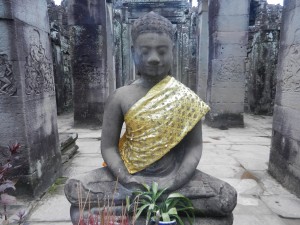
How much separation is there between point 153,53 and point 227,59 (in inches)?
230

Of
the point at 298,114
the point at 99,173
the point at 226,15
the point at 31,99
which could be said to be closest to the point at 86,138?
the point at 31,99

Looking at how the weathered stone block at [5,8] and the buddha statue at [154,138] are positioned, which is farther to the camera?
the weathered stone block at [5,8]

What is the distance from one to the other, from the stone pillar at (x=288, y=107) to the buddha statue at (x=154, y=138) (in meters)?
1.74

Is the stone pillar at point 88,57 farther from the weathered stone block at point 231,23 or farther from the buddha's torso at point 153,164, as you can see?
the buddha's torso at point 153,164

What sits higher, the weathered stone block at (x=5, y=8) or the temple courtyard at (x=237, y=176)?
the weathered stone block at (x=5, y=8)

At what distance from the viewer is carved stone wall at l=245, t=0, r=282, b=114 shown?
9820 millimetres

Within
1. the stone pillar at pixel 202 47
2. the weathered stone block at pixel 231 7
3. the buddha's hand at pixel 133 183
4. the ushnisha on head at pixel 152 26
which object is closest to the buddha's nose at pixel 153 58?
the ushnisha on head at pixel 152 26

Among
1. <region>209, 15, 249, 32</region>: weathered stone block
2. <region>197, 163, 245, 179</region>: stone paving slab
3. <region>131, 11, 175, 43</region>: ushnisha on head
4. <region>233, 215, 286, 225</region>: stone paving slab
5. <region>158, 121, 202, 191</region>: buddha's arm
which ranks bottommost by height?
<region>197, 163, 245, 179</region>: stone paving slab

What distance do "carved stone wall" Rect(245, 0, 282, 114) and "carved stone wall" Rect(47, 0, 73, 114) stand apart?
8.23 metres

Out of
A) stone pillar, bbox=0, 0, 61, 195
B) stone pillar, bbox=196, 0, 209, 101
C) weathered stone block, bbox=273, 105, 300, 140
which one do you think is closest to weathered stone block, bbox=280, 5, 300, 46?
weathered stone block, bbox=273, 105, 300, 140

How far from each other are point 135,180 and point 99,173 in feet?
1.16

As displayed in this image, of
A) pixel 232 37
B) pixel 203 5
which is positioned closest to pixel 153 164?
pixel 232 37

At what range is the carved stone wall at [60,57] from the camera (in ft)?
33.8

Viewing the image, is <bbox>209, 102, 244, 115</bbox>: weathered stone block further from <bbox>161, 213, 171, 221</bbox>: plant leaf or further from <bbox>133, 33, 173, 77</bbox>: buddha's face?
<bbox>161, 213, 171, 221</bbox>: plant leaf
